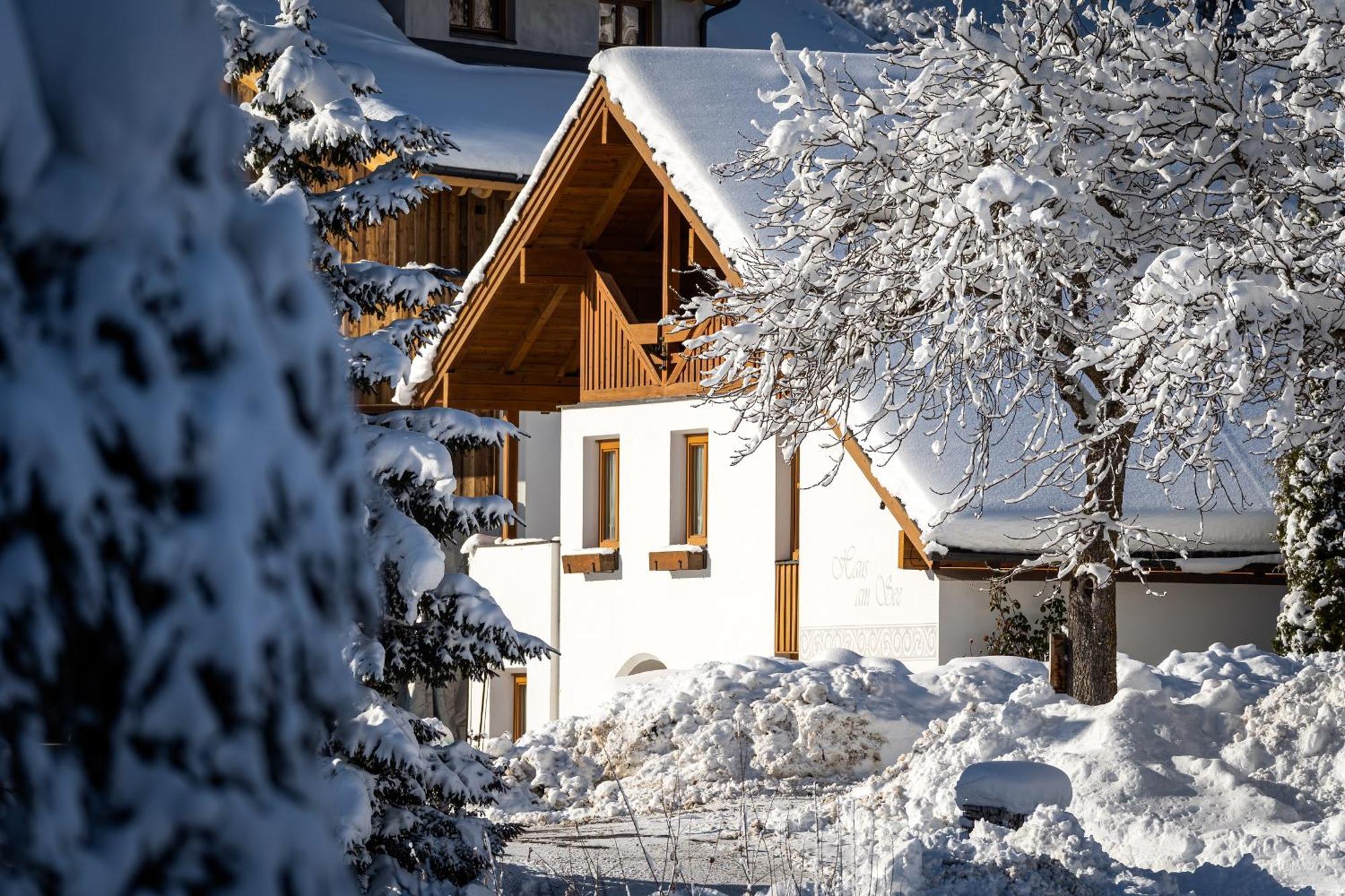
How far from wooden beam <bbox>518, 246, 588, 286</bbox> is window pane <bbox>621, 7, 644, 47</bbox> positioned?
1378 centimetres

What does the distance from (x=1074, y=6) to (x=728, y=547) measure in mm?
8837

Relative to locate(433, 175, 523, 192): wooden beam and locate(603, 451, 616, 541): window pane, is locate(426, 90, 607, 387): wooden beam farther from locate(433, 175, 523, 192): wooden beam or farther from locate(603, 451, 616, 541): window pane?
locate(433, 175, 523, 192): wooden beam

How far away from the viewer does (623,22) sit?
34.5 m

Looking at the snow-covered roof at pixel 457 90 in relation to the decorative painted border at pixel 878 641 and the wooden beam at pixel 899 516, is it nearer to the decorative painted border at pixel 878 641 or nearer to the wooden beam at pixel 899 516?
the decorative painted border at pixel 878 641

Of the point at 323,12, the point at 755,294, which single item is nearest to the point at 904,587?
the point at 755,294

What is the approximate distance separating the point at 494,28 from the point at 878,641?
19305 millimetres

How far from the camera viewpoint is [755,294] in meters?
13.5

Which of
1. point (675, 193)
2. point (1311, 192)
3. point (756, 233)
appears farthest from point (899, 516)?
point (1311, 192)

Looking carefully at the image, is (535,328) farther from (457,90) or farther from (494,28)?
(494,28)

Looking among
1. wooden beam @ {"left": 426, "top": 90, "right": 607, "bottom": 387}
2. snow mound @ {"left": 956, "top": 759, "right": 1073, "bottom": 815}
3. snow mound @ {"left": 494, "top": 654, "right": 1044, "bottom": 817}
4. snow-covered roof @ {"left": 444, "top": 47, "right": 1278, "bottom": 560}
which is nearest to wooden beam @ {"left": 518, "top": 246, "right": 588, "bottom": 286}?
wooden beam @ {"left": 426, "top": 90, "right": 607, "bottom": 387}

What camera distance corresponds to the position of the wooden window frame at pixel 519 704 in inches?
944

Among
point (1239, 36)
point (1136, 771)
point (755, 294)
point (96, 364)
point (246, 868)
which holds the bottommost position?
point (1136, 771)

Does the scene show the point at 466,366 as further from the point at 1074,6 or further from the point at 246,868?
the point at 246,868

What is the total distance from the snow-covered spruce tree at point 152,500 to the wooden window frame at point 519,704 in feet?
75.9
